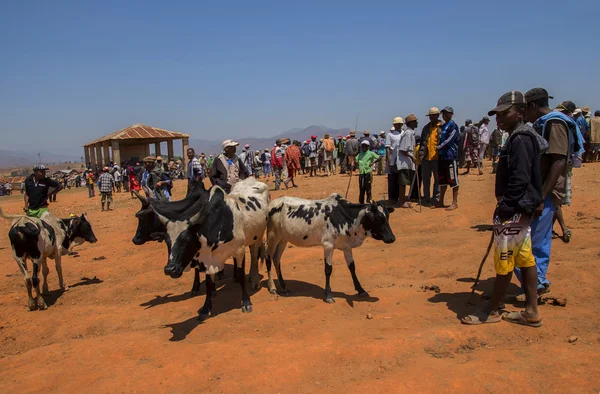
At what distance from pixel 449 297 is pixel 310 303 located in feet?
6.53

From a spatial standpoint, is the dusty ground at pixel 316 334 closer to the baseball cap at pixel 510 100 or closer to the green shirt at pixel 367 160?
the baseball cap at pixel 510 100

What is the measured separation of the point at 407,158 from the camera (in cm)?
1254

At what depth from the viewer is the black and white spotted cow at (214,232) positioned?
554 centimetres

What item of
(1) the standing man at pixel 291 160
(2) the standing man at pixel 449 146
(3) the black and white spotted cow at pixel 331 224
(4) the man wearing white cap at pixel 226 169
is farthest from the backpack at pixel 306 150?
(3) the black and white spotted cow at pixel 331 224

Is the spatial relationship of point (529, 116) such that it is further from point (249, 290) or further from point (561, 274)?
point (249, 290)

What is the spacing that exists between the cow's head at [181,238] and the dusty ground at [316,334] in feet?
3.18

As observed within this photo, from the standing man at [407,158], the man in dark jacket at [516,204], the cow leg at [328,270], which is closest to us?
the man in dark jacket at [516,204]

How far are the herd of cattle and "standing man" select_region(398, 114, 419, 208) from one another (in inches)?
233

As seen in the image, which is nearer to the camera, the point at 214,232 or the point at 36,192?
the point at 214,232

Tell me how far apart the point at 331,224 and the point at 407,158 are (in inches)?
262

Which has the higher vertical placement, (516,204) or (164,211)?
(516,204)

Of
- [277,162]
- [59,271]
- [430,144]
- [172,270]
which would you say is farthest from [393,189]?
[172,270]

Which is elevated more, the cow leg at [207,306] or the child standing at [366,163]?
the child standing at [366,163]

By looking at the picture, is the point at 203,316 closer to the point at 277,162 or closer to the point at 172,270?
the point at 172,270
